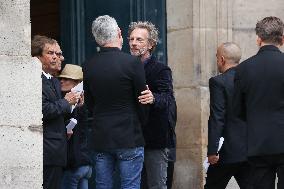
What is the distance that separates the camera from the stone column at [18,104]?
7.45 meters

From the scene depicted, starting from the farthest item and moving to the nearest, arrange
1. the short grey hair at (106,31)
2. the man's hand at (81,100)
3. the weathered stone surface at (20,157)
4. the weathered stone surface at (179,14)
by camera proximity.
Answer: the weathered stone surface at (179,14) → the man's hand at (81,100) → the short grey hair at (106,31) → the weathered stone surface at (20,157)

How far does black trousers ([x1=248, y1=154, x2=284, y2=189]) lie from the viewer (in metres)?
7.60

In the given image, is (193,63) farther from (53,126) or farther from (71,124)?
(53,126)

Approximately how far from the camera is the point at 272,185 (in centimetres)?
762

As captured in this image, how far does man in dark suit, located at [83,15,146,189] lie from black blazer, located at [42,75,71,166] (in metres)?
0.26

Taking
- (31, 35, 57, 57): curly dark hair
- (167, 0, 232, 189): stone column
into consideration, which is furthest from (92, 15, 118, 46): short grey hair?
(167, 0, 232, 189): stone column

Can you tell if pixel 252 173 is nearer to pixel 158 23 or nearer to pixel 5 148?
pixel 5 148

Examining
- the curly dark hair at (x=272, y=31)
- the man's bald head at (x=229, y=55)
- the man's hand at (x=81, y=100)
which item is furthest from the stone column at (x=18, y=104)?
the man's bald head at (x=229, y=55)

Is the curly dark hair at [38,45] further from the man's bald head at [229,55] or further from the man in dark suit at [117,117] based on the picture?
the man's bald head at [229,55]

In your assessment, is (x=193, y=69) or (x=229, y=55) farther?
(x=193, y=69)

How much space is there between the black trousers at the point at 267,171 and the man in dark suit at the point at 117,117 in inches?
37.1

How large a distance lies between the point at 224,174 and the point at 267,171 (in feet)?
4.55

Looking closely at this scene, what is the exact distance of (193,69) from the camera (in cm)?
1046

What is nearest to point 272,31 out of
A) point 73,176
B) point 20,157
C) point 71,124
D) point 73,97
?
point 73,97
